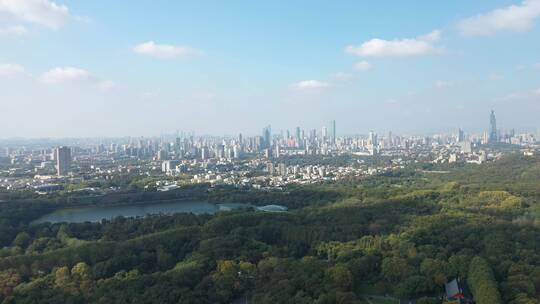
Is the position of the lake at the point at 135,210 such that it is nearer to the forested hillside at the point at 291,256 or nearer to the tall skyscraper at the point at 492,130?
the forested hillside at the point at 291,256

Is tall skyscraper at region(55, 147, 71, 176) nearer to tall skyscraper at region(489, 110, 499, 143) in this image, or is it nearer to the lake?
the lake

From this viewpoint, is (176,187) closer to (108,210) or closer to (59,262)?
(108,210)

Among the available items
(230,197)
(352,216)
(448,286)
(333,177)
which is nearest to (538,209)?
(352,216)

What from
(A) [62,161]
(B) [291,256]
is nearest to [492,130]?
(A) [62,161]

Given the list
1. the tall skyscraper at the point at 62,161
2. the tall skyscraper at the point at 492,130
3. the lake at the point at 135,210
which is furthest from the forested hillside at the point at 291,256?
the tall skyscraper at the point at 492,130

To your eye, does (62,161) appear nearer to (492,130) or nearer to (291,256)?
(291,256)

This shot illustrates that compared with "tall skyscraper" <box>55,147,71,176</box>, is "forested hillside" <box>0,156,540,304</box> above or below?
below

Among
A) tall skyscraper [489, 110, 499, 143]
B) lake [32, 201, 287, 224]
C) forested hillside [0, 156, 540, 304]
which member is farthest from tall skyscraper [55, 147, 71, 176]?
tall skyscraper [489, 110, 499, 143]

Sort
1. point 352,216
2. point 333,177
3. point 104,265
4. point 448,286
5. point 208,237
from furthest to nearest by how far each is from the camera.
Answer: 1. point 333,177
2. point 352,216
3. point 208,237
4. point 104,265
5. point 448,286
